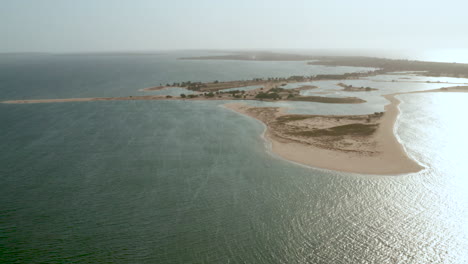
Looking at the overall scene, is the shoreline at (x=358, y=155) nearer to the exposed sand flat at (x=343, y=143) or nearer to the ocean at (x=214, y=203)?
the exposed sand flat at (x=343, y=143)

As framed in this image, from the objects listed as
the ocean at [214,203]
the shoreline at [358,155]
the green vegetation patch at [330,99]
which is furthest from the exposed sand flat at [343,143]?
the green vegetation patch at [330,99]

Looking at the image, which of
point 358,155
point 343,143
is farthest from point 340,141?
point 358,155

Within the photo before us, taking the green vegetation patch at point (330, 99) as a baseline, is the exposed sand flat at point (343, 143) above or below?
below

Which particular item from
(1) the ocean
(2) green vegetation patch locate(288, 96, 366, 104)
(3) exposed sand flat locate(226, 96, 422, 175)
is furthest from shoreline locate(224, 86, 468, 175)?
(2) green vegetation patch locate(288, 96, 366, 104)

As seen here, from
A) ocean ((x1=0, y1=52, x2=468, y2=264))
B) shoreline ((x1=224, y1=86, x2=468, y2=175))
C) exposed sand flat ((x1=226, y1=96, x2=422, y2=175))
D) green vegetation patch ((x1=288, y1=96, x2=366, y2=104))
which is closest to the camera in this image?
ocean ((x1=0, y1=52, x2=468, y2=264))

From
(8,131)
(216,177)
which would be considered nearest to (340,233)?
(216,177)

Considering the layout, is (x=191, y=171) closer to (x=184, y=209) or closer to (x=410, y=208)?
(x=184, y=209)

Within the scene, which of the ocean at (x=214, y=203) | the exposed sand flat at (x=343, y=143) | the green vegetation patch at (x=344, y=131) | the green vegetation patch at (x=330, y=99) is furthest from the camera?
the green vegetation patch at (x=330, y=99)

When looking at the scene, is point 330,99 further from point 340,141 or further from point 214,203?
point 214,203

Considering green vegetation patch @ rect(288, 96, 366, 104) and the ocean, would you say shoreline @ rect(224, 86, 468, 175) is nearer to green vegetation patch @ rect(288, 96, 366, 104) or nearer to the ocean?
the ocean
